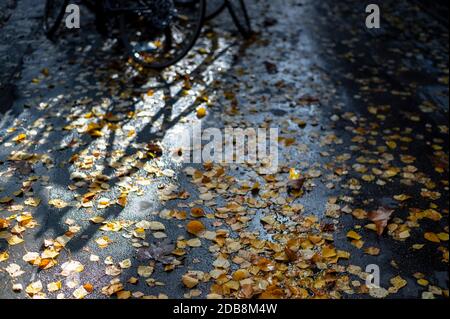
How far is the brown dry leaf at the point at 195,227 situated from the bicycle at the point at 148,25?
2969 millimetres

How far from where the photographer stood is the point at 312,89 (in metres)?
6.41

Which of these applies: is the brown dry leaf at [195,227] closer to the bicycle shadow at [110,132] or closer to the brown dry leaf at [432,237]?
the bicycle shadow at [110,132]

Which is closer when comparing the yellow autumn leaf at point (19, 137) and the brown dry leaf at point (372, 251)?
the brown dry leaf at point (372, 251)

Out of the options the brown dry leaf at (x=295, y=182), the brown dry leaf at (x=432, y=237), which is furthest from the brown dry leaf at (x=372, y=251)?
the brown dry leaf at (x=295, y=182)

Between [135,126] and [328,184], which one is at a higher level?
[135,126]

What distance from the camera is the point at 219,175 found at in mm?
4629

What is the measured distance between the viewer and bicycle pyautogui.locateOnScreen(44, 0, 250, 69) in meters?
6.16

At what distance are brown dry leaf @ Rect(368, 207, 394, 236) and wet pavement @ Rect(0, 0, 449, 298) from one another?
0.09 ft

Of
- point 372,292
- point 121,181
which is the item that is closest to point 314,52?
point 121,181

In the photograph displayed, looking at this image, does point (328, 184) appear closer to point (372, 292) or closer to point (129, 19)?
point (372, 292)

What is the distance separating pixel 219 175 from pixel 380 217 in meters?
1.52

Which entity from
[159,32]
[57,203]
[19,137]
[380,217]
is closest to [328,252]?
[380,217]

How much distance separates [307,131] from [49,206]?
2.89 meters

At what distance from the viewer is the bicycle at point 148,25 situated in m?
6.16
